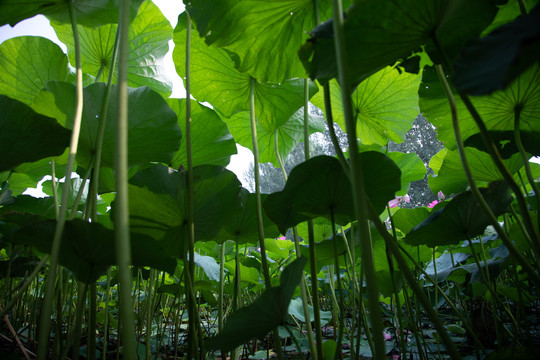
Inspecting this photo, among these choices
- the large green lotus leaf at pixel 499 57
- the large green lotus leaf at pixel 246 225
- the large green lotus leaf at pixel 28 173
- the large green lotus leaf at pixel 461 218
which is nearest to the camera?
the large green lotus leaf at pixel 499 57

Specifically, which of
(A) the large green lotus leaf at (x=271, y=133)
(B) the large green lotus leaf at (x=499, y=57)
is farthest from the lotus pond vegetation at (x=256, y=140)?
(A) the large green lotus leaf at (x=271, y=133)

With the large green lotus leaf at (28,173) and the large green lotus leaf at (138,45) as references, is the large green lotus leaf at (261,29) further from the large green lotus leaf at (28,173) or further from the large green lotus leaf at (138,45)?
the large green lotus leaf at (28,173)

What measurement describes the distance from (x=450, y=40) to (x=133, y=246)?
2.03ft

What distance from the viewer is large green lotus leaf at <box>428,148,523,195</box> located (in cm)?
89

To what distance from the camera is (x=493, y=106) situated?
0.66 metres

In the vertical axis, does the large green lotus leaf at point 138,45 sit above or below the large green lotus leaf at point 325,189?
above

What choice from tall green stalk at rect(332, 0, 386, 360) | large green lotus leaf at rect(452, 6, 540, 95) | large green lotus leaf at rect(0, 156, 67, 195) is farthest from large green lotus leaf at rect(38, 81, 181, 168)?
large green lotus leaf at rect(452, 6, 540, 95)

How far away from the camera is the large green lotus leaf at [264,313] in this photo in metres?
0.47

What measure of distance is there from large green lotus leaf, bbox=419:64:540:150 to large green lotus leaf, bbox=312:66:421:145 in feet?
0.46

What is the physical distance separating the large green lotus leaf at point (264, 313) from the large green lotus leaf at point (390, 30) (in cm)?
30

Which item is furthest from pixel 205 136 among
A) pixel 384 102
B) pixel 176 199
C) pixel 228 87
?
pixel 384 102

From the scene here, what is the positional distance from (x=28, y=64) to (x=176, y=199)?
542mm

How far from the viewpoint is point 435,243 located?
2.88 ft

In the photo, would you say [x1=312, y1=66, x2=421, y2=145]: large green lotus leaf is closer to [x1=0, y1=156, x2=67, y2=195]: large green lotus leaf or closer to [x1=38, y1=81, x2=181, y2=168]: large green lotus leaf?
[x1=38, y1=81, x2=181, y2=168]: large green lotus leaf
